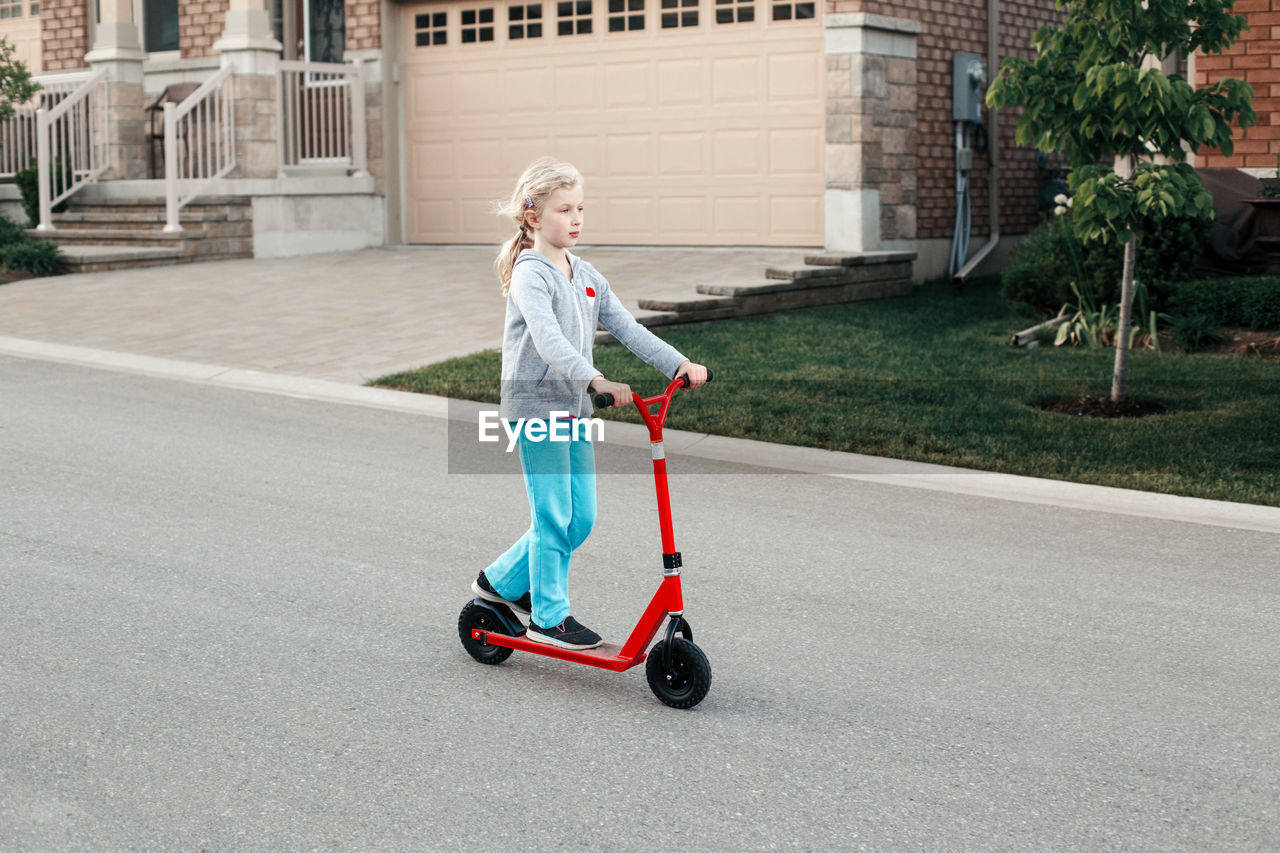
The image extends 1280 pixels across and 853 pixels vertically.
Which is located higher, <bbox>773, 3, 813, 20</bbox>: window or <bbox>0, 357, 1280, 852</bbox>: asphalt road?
<bbox>773, 3, 813, 20</bbox>: window

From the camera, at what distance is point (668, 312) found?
1401 centimetres

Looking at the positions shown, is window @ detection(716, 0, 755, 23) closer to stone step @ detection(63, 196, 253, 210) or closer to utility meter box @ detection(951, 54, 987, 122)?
utility meter box @ detection(951, 54, 987, 122)

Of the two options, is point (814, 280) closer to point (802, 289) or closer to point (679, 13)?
point (802, 289)

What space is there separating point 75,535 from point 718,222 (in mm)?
11819

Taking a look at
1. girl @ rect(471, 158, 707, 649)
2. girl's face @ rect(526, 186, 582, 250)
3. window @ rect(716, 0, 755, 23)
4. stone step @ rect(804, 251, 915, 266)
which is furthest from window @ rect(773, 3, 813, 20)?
girl's face @ rect(526, 186, 582, 250)

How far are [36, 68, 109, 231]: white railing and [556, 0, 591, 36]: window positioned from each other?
263 inches

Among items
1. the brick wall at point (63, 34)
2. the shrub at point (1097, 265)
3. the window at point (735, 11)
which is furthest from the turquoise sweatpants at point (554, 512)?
the brick wall at point (63, 34)

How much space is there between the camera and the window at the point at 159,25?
22.9 meters

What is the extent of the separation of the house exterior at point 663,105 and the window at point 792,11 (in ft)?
0.05

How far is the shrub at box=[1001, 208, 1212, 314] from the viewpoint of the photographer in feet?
42.8

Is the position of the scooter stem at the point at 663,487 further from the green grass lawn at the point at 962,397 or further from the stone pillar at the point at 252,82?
the stone pillar at the point at 252,82

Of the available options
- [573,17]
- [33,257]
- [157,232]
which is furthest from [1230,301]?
[33,257]

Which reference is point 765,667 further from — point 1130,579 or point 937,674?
point 1130,579

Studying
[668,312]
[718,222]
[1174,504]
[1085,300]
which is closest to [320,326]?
[668,312]
